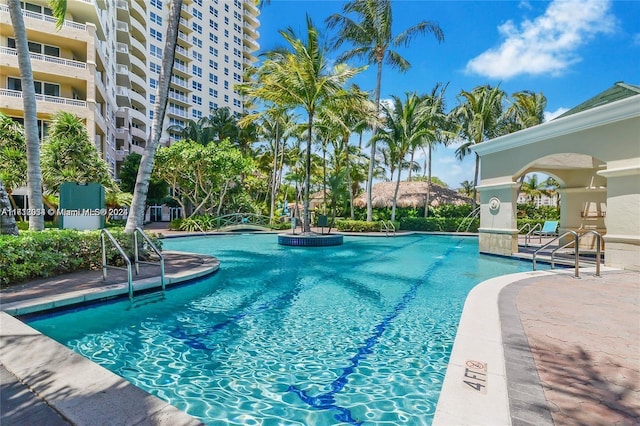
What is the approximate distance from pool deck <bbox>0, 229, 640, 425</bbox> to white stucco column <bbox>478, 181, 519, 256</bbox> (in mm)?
7358

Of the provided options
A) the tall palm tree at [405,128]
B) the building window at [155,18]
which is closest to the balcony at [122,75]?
the building window at [155,18]

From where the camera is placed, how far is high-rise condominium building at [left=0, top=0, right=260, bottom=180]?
22.7 meters

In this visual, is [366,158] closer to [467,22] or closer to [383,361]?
[467,22]

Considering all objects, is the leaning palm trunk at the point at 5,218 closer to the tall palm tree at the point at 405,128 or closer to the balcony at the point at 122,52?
the tall palm tree at the point at 405,128

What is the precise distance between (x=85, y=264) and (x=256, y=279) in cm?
423

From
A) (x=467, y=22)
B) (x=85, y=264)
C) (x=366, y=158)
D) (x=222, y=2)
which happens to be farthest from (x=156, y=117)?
(x=222, y=2)

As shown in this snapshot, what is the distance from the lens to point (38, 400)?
262 cm

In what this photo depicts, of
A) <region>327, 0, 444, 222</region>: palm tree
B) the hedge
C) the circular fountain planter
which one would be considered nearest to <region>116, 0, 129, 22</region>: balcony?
<region>327, 0, 444, 222</region>: palm tree

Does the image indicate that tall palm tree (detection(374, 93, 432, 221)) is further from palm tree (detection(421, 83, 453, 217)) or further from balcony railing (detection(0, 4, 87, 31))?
balcony railing (detection(0, 4, 87, 31))

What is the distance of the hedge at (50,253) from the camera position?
654 cm

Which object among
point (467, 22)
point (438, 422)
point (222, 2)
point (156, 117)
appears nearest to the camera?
point (438, 422)

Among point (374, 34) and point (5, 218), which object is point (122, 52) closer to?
point (374, 34)

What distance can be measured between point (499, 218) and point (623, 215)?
165 inches

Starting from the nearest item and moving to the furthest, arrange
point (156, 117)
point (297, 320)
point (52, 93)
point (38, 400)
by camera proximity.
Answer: point (38, 400) → point (297, 320) → point (156, 117) → point (52, 93)
